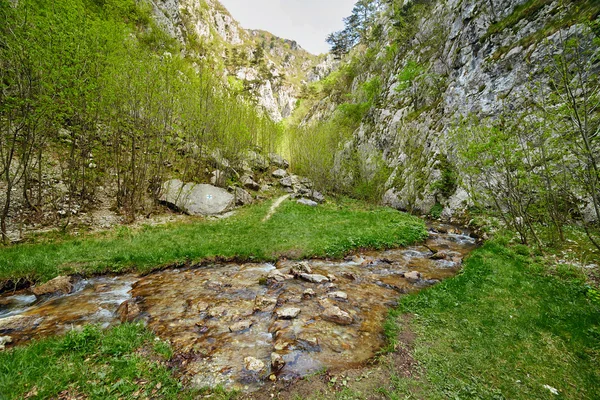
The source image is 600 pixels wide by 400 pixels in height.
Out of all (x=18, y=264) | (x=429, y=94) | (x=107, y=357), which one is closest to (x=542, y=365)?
(x=107, y=357)

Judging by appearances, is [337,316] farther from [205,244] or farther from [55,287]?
[55,287]

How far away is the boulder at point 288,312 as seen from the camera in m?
7.26

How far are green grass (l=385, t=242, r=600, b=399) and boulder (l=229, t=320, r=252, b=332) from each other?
3.83 metres

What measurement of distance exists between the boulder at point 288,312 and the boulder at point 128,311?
4151mm

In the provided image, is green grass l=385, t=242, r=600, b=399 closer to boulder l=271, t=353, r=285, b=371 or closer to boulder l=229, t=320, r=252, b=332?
boulder l=271, t=353, r=285, b=371

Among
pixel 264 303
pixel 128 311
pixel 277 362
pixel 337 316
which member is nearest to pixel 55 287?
pixel 128 311

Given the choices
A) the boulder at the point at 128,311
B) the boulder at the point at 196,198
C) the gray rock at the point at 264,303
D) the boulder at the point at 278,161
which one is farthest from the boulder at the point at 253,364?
the boulder at the point at 278,161

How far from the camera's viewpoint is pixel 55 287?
864 centimetres

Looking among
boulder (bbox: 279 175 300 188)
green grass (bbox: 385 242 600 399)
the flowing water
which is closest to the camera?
green grass (bbox: 385 242 600 399)

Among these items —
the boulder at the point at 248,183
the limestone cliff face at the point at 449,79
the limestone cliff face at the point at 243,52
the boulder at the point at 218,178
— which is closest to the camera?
the limestone cliff face at the point at 449,79

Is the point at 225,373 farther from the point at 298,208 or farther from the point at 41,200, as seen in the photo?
the point at 298,208

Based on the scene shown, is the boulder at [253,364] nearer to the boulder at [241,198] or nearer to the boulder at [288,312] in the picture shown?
the boulder at [288,312]

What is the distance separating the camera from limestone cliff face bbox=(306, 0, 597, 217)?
21.3 m

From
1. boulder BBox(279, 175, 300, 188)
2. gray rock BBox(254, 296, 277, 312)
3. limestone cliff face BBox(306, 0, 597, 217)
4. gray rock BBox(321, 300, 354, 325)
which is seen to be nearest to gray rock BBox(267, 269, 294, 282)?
gray rock BBox(254, 296, 277, 312)
